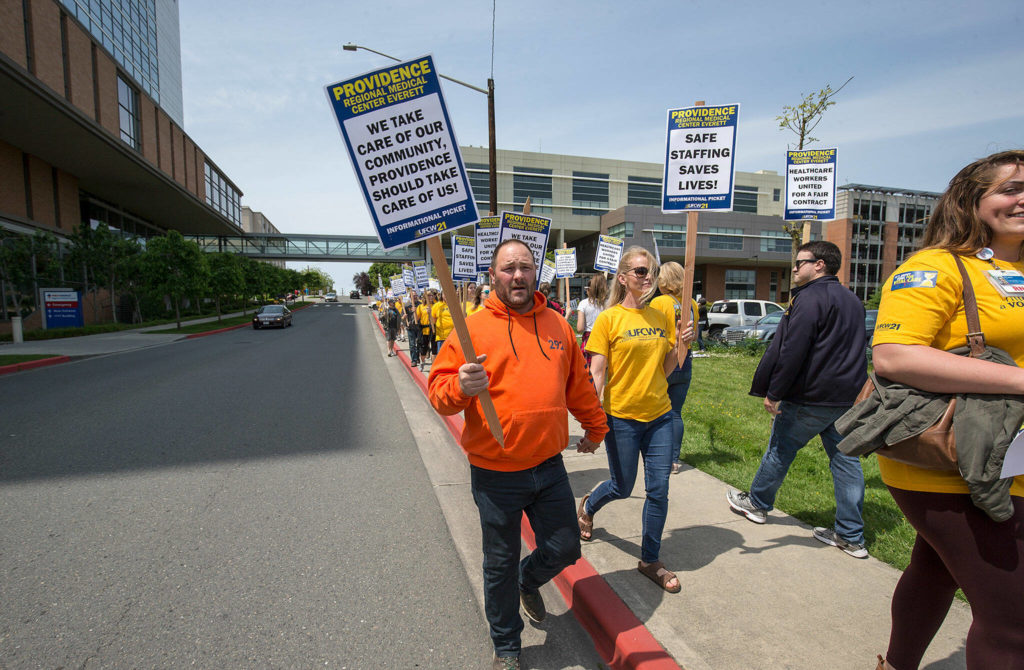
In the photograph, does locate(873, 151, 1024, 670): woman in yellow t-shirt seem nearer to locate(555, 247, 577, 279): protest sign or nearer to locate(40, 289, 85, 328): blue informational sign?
locate(555, 247, 577, 279): protest sign

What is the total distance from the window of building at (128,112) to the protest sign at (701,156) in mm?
33463

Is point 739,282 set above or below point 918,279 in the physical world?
above

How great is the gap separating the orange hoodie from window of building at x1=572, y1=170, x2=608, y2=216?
70.3 metres

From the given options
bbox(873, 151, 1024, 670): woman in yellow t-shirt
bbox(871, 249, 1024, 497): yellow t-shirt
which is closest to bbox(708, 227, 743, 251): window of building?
bbox(873, 151, 1024, 670): woman in yellow t-shirt

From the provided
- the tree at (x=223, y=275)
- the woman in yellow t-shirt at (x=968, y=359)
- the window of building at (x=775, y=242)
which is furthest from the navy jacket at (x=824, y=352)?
the window of building at (x=775, y=242)

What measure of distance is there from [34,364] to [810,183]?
16521mm

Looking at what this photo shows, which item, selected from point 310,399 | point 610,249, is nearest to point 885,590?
Answer: point 310,399

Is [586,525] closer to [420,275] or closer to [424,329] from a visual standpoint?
[424,329]

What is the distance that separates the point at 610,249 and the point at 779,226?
204 feet

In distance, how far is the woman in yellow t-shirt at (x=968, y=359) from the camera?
61.7 inches

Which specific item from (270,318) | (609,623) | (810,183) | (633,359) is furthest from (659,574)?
(270,318)

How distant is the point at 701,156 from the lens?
387 cm

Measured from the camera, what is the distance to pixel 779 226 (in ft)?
211

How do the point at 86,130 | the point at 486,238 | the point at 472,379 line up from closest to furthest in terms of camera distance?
the point at 472,379 < the point at 486,238 < the point at 86,130
